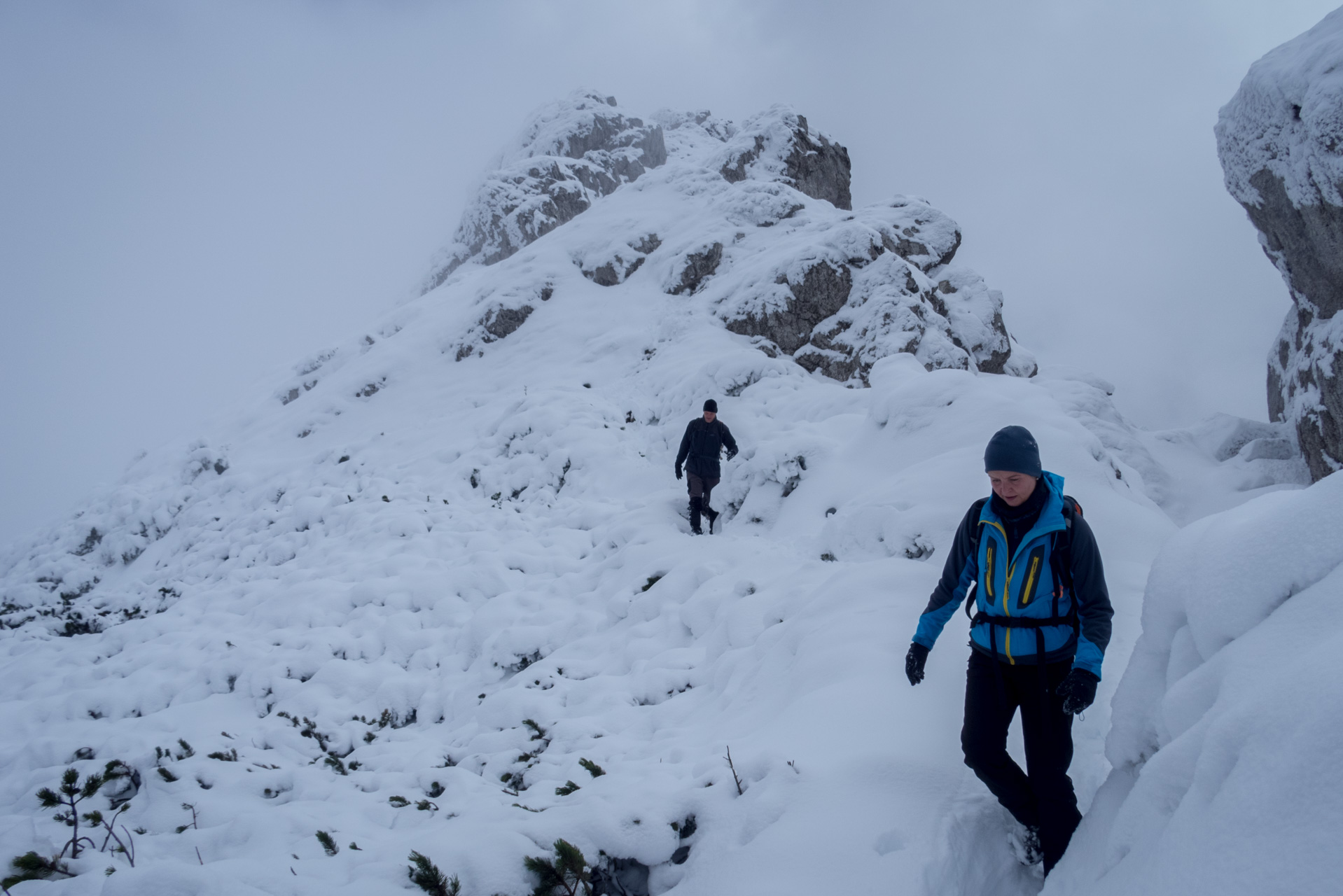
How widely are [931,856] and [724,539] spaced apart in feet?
19.3

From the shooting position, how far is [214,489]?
1540 cm

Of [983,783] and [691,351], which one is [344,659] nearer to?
[983,783]

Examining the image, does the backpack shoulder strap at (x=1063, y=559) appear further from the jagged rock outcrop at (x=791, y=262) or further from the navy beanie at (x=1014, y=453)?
the jagged rock outcrop at (x=791, y=262)

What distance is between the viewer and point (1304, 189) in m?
12.0

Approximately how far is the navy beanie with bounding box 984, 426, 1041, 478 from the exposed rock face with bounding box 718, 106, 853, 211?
95.9ft

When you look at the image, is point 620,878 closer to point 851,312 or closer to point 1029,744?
point 1029,744

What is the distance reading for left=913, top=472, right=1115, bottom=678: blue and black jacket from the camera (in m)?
2.71

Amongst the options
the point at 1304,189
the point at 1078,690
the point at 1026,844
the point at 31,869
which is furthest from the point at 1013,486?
the point at 1304,189

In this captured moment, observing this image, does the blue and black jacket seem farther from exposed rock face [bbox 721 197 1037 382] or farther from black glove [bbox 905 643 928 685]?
exposed rock face [bbox 721 197 1037 382]

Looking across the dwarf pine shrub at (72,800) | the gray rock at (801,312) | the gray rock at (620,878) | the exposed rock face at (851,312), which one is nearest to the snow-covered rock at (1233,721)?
the gray rock at (620,878)

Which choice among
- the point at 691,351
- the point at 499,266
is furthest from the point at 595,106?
the point at 691,351

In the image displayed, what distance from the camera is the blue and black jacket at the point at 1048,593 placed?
2.71m

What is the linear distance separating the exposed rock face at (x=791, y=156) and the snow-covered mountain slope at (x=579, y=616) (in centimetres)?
1204

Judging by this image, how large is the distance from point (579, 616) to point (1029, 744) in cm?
546
